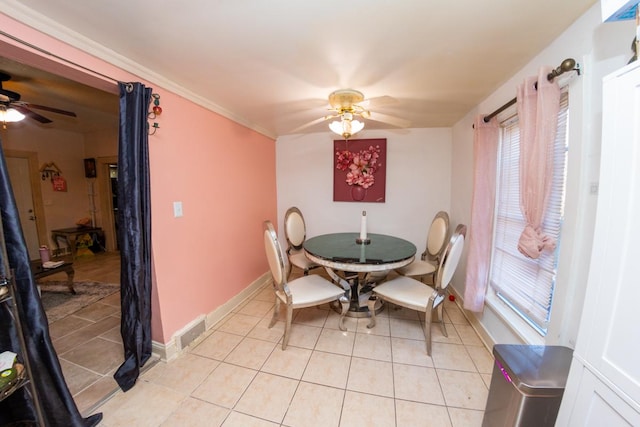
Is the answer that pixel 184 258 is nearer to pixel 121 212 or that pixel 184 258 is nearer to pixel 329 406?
pixel 121 212

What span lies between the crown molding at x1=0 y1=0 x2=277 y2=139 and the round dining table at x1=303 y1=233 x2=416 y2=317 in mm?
1752

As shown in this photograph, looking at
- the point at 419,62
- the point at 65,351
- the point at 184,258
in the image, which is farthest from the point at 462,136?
the point at 65,351

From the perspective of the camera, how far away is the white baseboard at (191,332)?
1.82 metres

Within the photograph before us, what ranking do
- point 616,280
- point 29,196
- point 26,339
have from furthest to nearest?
1. point 29,196
2. point 26,339
3. point 616,280

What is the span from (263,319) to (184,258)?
3.30 feet

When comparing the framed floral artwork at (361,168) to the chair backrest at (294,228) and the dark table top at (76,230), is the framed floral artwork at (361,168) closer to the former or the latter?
the chair backrest at (294,228)

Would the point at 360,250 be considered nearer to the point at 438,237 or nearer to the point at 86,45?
the point at 438,237

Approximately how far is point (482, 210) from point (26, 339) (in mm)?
2913

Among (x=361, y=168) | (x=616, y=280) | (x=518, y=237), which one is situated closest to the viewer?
(x=616, y=280)

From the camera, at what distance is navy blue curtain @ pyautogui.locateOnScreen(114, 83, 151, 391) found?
4.84 ft

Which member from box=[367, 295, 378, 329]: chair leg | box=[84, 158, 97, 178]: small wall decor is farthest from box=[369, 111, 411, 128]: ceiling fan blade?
box=[84, 158, 97, 178]: small wall decor

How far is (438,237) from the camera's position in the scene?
2.76 m

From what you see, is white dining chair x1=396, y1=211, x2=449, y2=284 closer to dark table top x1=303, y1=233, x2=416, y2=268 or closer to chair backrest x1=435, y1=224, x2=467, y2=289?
dark table top x1=303, y1=233, x2=416, y2=268

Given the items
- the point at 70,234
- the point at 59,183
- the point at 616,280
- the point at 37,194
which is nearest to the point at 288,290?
the point at 616,280
